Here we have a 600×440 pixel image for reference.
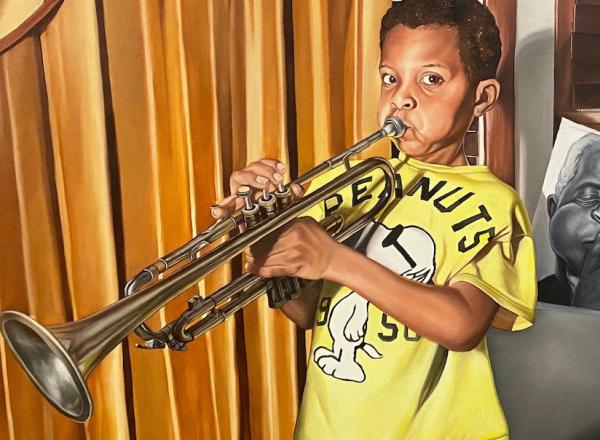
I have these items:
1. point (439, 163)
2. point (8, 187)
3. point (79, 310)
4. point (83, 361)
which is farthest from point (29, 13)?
point (439, 163)

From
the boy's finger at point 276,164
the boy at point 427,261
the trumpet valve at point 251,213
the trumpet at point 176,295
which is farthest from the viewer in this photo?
the boy's finger at point 276,164

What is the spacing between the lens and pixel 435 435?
56.2 inches

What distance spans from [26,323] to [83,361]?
0.15 meters

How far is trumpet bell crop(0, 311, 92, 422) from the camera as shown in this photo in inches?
48.3

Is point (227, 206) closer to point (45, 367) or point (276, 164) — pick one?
point (276, 164)

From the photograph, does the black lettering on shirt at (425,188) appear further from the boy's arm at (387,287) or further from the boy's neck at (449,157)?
the boy's arm at (387,287)

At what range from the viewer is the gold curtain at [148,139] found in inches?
58.5

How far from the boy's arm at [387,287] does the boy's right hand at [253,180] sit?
0.40 feet

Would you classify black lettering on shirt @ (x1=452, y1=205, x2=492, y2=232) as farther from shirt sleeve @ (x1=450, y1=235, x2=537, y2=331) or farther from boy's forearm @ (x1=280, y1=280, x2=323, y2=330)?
boy's forearm @ (x1=280, y1=280, x2=323, y2=330)

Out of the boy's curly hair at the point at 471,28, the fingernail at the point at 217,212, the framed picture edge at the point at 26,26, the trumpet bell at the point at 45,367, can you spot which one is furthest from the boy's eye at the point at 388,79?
the trumpet bell at the point at 45,367

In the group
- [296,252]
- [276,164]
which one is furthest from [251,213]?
[276,164]

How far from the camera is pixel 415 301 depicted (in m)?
1.39

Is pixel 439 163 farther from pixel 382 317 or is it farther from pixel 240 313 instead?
pixel 240 313

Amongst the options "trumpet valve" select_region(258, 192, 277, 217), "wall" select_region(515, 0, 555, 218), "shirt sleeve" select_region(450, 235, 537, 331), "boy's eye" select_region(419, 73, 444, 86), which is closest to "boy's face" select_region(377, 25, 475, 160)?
"boy's eye" select_region(419, 73, 444, 86)
